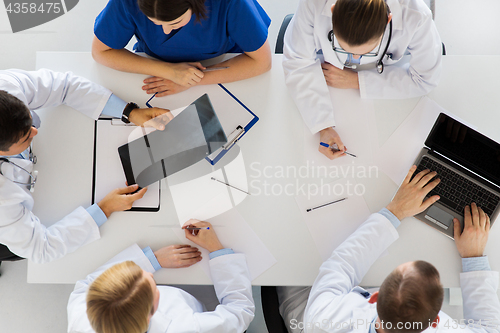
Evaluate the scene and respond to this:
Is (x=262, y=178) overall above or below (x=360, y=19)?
below

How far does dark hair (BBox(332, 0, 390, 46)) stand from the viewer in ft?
3.40

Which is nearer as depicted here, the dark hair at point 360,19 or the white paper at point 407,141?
the dark hair at point 360,19

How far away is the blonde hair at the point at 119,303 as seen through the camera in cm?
103

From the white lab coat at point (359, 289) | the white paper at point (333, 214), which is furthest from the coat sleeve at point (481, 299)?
the white paper at point (333, 214)

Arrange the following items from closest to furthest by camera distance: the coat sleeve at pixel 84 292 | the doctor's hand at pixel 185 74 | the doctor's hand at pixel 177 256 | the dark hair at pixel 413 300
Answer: the dark hair at pixel 413 300 < the coat sleeve at pixel 84 292 < the doctor's hand at pixel 177 256 < the doctor's hand at pixel 185 74

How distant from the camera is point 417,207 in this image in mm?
1271

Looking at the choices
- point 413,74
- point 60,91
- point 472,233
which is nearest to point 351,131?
point 413,74

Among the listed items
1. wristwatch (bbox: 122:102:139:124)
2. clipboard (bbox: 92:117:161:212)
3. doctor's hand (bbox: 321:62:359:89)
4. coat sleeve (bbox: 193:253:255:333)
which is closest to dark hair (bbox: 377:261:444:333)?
coat sleeve (bbox: 193:253:255:333)

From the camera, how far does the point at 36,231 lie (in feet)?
4.07

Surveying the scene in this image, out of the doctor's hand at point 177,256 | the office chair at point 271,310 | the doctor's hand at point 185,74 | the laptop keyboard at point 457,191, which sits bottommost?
the office chair at point 271,310

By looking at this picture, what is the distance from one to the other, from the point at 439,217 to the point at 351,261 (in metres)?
0.36

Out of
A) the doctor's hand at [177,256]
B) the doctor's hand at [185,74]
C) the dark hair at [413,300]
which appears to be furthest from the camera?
the doctor's hand at [185,74]

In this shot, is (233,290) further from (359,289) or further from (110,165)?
(110,165)

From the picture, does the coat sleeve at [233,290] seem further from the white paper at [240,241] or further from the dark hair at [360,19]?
the dark hair at [360,19]
